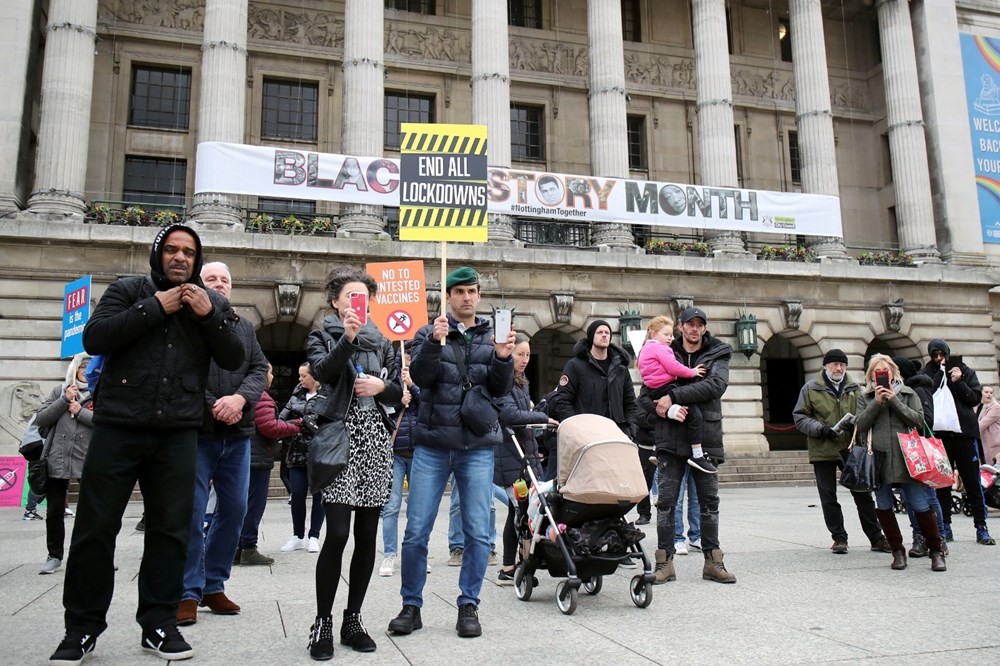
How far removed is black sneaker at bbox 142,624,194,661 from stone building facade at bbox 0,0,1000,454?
16.8 meters

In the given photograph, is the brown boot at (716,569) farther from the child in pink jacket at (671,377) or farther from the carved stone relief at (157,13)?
the carved stone relief at (157,13)

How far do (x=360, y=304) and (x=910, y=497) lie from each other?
622 cm

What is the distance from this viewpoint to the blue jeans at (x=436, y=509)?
16.7 ft

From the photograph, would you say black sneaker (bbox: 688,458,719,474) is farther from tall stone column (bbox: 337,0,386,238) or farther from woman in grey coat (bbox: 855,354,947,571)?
tall stone column (bbox: 337,0,386,238)

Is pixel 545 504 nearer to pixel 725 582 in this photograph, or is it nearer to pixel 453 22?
pixel 725 582

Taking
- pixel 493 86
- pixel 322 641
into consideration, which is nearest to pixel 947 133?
pixel 493 86

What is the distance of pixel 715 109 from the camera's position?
83.4 ft

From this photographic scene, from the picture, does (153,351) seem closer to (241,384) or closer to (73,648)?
(241,384)

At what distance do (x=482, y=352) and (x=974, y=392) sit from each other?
7.72 m

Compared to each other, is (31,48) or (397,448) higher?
(31,48)

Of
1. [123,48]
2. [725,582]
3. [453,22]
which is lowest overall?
[725,582]

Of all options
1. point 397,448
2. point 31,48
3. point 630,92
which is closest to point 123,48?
point 31,48

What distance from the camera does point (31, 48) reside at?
21.6 meters

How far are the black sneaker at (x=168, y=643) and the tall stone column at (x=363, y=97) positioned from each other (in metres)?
17.8
